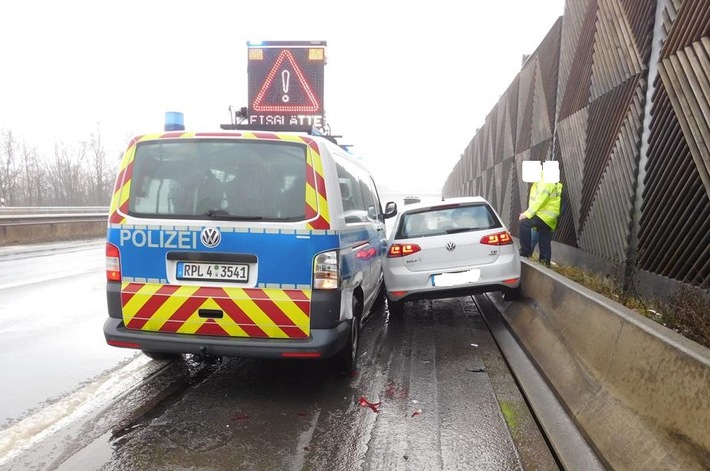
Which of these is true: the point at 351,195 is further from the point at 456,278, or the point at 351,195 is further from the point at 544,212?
the point at 544,212

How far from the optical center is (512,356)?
4879 mm

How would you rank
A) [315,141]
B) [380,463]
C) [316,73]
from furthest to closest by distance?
[316,73] < [315,141] < [380,463]

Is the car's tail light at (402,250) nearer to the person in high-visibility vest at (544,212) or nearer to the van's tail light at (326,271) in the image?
the person in high-visibility vest at (544,212)

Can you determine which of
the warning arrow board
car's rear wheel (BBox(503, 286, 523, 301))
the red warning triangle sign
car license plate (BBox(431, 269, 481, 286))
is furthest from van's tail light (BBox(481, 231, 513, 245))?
the red warning triangle sign

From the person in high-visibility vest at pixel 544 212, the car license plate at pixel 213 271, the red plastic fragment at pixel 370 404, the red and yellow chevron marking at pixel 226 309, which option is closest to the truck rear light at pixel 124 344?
the red and yellow chevron marking at pixel 226 309

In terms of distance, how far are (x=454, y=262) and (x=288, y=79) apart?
6750 mm

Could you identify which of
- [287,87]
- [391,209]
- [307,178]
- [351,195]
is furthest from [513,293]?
[287,87]

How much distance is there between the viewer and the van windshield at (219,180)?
144 inches

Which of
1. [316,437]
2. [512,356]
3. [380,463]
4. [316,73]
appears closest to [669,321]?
[512,356]

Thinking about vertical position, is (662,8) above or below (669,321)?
above

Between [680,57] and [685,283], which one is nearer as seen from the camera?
[685,283]

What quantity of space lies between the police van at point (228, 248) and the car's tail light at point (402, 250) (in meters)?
2.40

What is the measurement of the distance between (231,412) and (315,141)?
2142mm

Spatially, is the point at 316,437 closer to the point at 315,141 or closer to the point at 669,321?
the point at 315,141
